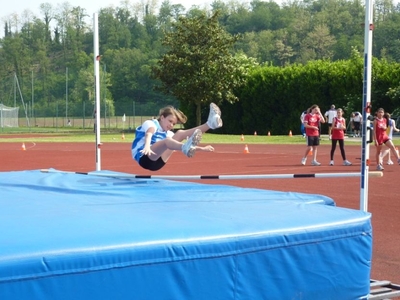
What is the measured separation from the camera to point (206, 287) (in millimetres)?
3316

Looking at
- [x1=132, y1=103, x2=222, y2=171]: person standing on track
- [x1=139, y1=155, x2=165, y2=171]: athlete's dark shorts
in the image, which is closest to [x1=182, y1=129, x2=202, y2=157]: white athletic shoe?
[x1=132, y1=103, x2=222, y2=171]: person standing on track

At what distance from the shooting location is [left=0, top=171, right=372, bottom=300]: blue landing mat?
9.41 ft

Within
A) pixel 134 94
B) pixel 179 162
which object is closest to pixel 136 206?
pixel 179 162

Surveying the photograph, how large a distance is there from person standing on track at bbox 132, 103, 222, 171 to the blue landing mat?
61.4 inches

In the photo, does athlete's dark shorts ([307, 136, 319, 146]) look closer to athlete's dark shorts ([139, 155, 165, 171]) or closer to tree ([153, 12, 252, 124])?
athlete's dark shorts ([139, 155, 165, 171])

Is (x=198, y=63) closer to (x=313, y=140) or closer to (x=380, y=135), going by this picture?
(x=313, y=140)

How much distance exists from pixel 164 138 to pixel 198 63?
27674 mm

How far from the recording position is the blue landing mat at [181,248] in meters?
2.87

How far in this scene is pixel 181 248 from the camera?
10.4 ft

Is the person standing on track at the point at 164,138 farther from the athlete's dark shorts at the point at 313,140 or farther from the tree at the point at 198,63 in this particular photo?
the tree at the point at 198,63

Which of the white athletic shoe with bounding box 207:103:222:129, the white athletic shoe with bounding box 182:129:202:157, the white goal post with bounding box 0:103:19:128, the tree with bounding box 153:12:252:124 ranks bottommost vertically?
the white goal post with bounding box 0:103:19:128

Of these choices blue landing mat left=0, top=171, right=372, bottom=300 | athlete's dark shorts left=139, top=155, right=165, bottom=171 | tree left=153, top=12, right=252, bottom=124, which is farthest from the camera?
tree left=153, top=12, right=252, bottom=124

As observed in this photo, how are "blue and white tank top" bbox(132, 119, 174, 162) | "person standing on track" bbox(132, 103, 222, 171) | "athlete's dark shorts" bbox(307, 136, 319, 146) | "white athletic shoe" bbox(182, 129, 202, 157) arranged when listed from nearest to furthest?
"white athletic shoe" bbox(182, 129, 202, 157) → "person standing on track" bbox(132, 103, 222, 171) → "blue and white tank top" bbox(132, 119, 174, 162) → "athlete's dark shorts" bbox(307, 136, 319, 146)

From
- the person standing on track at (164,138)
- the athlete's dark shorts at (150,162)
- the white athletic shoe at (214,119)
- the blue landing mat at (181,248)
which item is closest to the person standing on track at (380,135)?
the person standing on track at (164,138)
